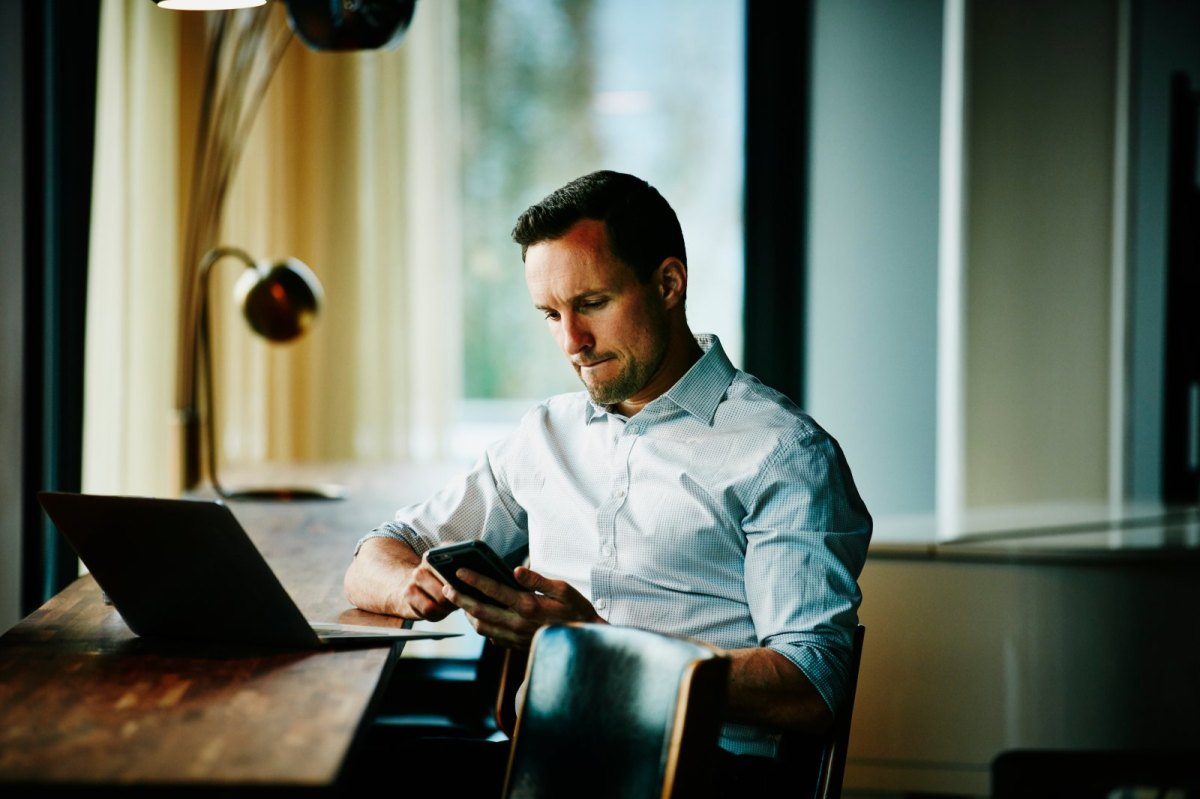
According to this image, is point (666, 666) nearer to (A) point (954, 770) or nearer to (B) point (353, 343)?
(A) point (954, 770)

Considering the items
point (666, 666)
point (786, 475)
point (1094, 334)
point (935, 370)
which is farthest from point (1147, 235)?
point (666, 666)

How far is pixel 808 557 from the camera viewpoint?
4.75ft

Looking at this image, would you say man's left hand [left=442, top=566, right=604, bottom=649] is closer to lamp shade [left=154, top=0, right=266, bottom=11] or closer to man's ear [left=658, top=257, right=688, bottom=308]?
man's ear [left=658, top=257, right=688, bottom=308]

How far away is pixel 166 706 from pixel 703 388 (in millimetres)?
837

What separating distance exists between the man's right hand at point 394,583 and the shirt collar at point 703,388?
40 cm

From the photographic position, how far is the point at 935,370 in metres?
3.54

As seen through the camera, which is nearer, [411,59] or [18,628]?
[18,628]

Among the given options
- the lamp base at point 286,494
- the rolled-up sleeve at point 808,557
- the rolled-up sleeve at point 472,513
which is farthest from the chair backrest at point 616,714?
the lamp base at point 286,494

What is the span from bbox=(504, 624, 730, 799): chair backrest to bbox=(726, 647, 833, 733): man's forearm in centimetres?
22

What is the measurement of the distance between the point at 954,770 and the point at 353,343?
265cm

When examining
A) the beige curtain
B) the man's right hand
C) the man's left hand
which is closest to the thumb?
the man's left hand

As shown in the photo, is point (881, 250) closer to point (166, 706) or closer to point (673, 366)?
point (673, 366)

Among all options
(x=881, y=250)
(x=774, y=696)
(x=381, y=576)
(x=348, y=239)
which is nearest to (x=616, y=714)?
(x=774, y=696)

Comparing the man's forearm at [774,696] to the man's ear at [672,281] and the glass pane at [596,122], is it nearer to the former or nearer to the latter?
the man's ear at [672,281]
